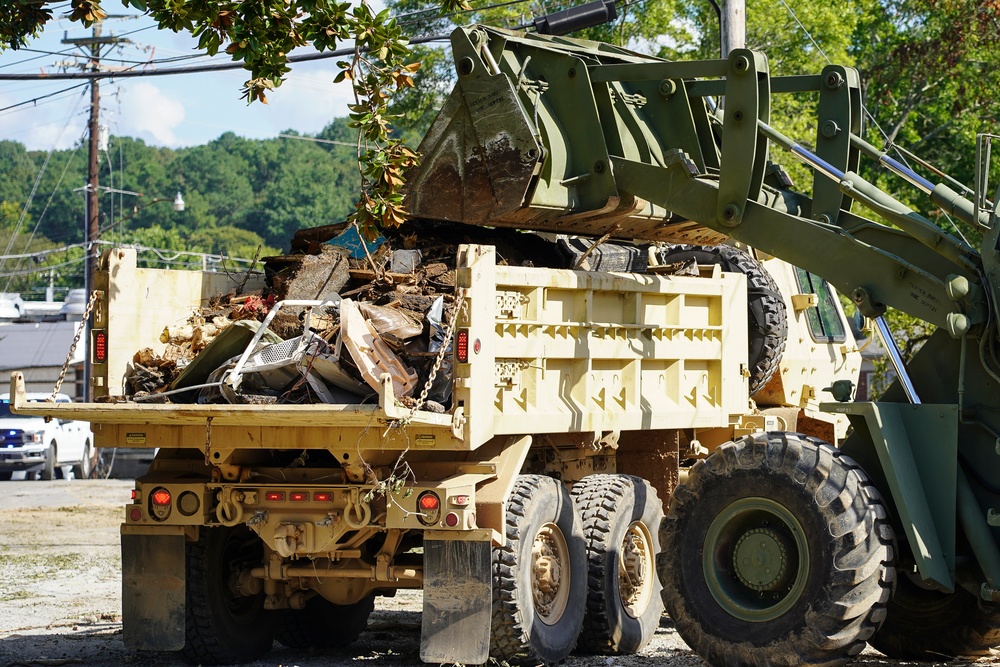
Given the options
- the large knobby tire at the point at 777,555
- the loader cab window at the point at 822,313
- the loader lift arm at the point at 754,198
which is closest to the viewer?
the large knobby tire at the point at 777,555

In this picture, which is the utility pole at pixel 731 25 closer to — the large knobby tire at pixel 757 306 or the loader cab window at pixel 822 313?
the loader cab window at pixel 822 313

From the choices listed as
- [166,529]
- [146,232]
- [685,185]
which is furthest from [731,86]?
[146,232]

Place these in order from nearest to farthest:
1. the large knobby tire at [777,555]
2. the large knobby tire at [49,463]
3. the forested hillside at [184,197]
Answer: the large knobby tire at [777,555], the large knobby tire at [49,463], the forested hillside at [184,197]

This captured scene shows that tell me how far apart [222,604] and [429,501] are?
1.89 metres

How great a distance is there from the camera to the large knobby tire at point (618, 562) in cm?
950

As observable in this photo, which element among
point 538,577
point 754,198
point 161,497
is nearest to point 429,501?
point 538,577

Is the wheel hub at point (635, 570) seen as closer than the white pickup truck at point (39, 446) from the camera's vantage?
Yes

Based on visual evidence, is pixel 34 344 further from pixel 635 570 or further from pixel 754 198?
pixel 754 198

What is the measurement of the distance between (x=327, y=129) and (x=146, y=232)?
54188 millimetres

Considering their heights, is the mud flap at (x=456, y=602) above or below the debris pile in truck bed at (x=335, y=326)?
below

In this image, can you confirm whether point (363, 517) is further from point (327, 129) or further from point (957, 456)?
point (327, 129)

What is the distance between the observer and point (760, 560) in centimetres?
780

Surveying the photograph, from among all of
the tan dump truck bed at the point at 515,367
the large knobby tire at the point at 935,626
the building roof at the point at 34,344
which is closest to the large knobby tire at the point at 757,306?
the tan dump truck bed at the point at 515,367

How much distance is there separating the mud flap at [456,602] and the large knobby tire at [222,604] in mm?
1621
